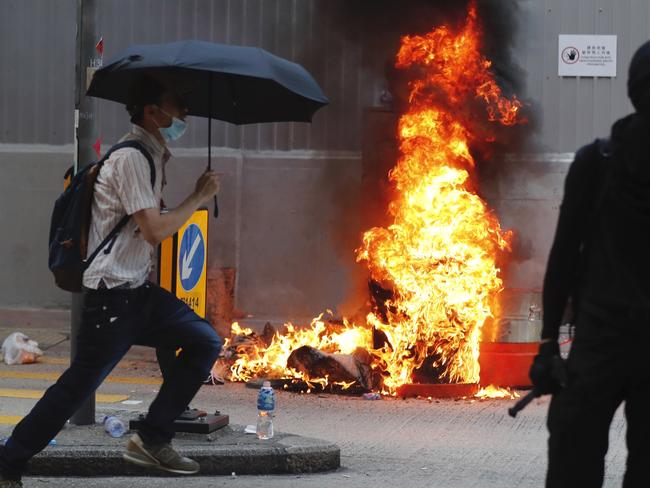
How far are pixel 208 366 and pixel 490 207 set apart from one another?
23.9 feet

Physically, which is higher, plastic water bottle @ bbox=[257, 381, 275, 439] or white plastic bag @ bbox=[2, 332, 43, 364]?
plastic water bottle @ bbox=[257, 381, 275, 439]

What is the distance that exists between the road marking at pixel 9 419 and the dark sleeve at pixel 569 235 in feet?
15.1

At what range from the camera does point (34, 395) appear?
332 inches

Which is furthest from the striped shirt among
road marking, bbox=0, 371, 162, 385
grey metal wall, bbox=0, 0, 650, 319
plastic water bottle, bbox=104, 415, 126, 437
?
grey metal wall, bbox=0, 0, 650, 319

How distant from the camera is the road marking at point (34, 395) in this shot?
27.5ft

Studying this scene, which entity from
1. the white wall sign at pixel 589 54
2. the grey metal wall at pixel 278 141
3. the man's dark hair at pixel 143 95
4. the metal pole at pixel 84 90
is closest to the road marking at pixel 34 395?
the metal pole at pixel 84 90

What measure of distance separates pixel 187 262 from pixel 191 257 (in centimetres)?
6

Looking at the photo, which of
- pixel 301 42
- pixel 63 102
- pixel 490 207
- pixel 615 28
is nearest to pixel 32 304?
pixel 63 102

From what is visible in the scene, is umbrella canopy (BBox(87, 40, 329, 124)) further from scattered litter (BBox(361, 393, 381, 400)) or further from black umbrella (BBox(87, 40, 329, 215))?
scattered litter (BBox(361, 393, 381, 400))

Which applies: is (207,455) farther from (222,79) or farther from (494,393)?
(494,393)

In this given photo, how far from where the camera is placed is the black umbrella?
17.2 feet

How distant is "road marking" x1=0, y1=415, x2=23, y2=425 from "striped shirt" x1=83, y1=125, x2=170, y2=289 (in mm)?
2600

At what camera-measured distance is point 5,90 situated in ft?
42.3

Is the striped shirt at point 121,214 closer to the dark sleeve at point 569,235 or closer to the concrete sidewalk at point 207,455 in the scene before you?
the concrete sidewalk at point 207,455
